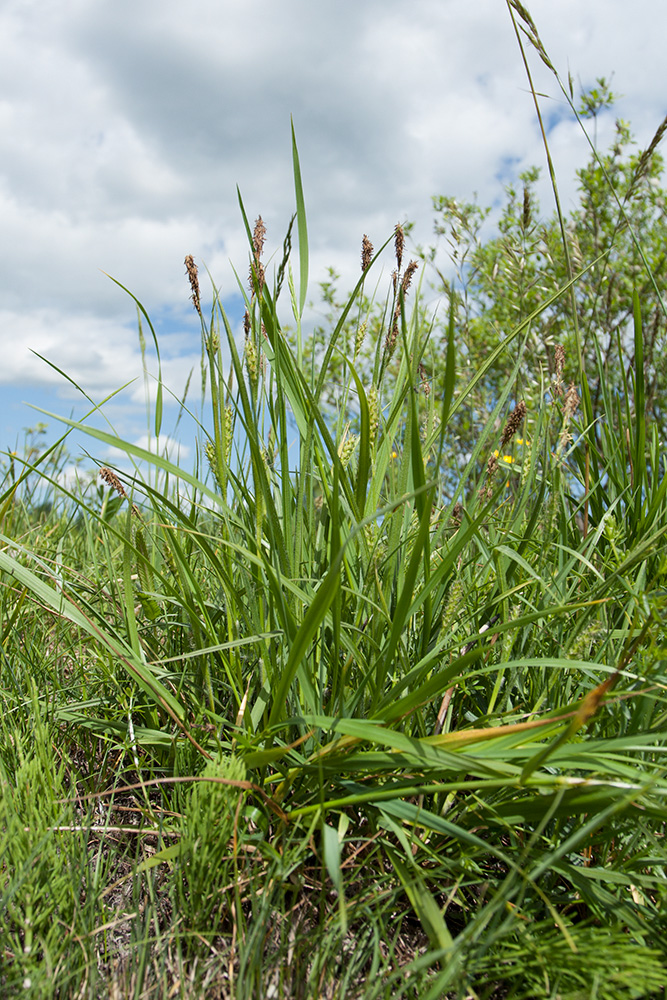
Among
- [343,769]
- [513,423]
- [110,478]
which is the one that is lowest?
[343,769]

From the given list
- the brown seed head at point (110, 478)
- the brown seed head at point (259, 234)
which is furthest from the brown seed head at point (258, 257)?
the brown seed head at point (110, 478)

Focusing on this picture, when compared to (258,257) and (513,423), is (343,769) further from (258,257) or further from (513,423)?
(258,257)

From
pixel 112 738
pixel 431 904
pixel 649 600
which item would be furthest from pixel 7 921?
pixel 649 600

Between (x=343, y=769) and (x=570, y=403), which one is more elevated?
(x=570, y=403)

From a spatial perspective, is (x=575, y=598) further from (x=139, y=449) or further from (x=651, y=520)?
(x=139, y=449)

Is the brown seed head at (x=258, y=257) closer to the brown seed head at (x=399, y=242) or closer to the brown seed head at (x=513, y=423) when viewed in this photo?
the brown seed head at (x=399, y=242)

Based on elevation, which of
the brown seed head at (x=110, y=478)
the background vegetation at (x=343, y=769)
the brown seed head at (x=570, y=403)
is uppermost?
the brown seed head at (x=570, y=403)

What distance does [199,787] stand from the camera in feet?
3.12

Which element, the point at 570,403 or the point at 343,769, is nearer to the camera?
the point at 343,769

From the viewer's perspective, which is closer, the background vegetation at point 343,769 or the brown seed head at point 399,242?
the background vegetation at point 343,769

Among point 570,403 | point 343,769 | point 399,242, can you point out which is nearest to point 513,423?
point 570,403

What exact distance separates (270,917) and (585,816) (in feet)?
1.71

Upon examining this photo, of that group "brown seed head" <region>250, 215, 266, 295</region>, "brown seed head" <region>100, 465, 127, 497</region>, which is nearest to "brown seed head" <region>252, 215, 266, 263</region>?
"brown seed head" <region>250, 215, 266, 295</region>

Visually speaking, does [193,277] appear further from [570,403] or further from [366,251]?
[570,403]
